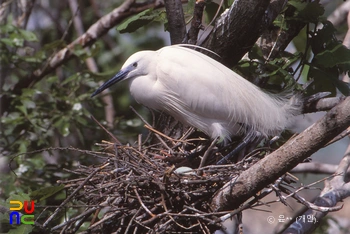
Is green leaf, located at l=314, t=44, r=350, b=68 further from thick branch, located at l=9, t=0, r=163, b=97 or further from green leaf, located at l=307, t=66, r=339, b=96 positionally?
thick branch, located at l=9, t=0, r=163, b=97

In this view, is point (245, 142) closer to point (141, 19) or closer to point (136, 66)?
point (136, 66)

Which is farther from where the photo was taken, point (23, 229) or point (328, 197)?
point (328, 197)

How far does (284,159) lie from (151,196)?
0.73m

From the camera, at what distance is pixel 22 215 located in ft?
8.96

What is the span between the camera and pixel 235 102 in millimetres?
3078

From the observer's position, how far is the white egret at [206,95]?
305cm

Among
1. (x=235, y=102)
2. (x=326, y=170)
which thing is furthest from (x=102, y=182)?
(x=326, y=170)

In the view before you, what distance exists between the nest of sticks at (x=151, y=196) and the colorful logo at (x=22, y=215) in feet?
0.37

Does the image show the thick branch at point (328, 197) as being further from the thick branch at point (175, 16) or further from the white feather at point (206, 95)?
the thick branch at point (175, 16)

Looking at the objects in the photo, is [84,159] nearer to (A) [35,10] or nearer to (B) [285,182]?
(B) [285,182]

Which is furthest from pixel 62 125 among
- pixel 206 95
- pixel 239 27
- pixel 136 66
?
pixel 239 27

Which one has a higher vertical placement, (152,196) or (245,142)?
(245,142)

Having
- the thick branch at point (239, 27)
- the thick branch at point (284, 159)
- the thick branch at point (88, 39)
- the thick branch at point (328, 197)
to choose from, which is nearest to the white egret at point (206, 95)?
the thick branch at point (239, 27)

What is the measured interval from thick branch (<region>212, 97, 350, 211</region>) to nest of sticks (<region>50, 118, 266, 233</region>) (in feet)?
0.27
